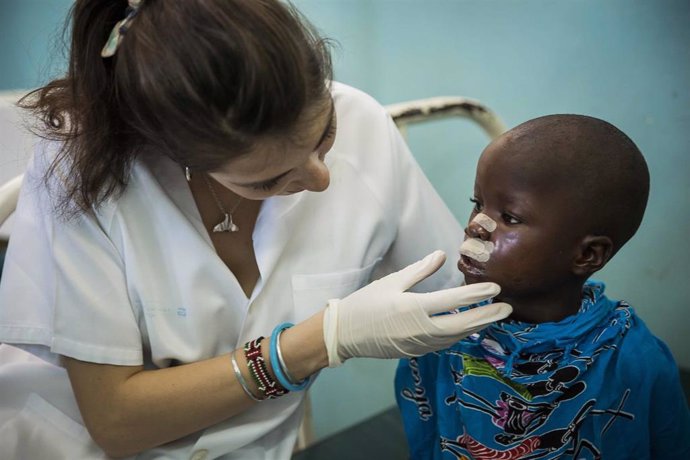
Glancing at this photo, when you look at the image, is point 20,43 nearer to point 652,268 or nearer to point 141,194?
point 141,194

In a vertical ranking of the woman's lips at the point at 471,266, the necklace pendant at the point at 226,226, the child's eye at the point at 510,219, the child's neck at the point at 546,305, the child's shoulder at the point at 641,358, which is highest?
the child's eye at the point at 510,219

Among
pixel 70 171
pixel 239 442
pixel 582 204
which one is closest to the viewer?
pixel 582 204

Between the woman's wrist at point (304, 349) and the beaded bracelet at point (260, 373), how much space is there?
27 mm

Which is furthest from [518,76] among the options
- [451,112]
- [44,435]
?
[44,435]

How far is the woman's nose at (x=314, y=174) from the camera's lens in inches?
36.2

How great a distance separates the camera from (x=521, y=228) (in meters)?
0.88

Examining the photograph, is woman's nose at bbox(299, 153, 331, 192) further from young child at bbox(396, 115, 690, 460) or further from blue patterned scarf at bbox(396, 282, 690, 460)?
blue patterned scarf at bbox(396, 282, 690, 460)

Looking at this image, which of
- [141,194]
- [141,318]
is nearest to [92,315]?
[141,318]

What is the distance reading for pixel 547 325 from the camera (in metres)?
0.94

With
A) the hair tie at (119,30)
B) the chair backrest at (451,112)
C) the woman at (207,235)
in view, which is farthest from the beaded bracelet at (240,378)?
the chair backrest at (451,112)

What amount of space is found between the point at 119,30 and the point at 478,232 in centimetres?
59

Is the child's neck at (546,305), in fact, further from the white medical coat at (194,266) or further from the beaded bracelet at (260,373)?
the beaded bracelet at (260,373)

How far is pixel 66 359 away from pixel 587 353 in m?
0.85

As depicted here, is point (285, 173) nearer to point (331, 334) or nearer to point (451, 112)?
point (331, 334)
